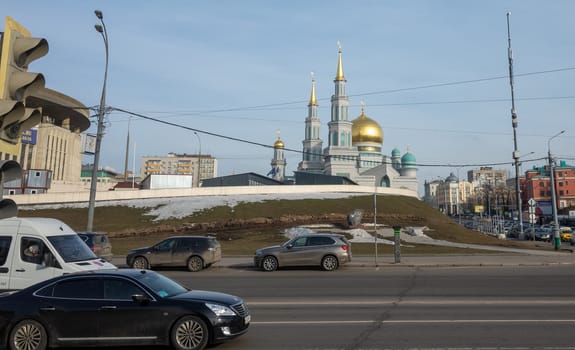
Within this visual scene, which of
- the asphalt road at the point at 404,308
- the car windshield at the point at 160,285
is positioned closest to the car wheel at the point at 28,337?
the car windshield at the point at 160,285

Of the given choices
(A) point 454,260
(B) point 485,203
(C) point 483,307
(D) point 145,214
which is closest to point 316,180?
(D) point 145,214

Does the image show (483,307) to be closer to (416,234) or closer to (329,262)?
(329,262)

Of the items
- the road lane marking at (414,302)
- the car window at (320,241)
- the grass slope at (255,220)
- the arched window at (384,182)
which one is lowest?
the road lane marking at (414,302)

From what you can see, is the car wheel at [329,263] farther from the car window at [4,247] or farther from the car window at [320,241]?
the car window at [4,247]

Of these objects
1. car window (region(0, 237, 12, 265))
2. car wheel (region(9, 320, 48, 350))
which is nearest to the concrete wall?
car window (region(0, 237, 12, 265))

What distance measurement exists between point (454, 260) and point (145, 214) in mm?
33816

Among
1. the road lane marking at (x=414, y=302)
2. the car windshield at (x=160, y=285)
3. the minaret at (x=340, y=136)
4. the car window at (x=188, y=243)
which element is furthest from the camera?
the minaret at (x=340, y=136)

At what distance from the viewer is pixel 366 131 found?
99562 millimetres

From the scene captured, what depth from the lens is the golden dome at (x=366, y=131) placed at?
99.4m

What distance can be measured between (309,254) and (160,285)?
40.5 ft

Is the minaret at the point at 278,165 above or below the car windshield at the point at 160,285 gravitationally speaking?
above

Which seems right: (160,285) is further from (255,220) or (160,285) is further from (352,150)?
(352,150)

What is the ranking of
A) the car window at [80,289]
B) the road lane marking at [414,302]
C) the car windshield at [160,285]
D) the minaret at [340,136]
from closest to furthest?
the car window at [80,289], the car windshield at [160,285], the road lane marking at [414,302], the minaret at [340,136]

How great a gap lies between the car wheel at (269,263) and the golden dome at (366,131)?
8234cm
